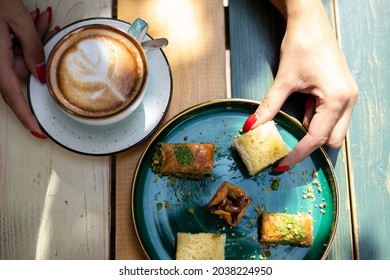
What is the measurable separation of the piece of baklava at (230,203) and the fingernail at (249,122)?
0.46 ft

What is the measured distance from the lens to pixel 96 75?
97 centimetres

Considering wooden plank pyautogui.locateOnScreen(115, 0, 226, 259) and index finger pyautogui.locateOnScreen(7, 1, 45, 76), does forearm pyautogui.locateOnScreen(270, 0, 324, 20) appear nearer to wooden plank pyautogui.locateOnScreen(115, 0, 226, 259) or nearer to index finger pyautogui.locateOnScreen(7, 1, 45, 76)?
wooden plank pyautogui.locateOnScreen(115, 0, 226, 259)

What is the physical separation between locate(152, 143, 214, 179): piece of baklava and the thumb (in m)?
0.11

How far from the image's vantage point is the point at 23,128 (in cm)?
112

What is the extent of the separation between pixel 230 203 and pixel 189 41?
419mm

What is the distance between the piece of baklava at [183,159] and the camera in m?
1.06

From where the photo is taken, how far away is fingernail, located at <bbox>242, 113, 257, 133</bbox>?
109cm

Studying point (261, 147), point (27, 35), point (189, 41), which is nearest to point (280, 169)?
point (261, 147)

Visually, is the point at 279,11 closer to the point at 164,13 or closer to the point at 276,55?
the point at 276,55

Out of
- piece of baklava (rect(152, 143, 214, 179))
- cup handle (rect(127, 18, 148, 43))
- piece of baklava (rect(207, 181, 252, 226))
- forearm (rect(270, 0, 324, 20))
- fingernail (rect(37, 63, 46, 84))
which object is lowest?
piece of baklava (rect(207, 181, 252, 226))

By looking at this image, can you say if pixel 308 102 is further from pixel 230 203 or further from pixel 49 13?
pixel 49 13

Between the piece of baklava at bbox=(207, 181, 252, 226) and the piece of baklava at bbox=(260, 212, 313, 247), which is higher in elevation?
the piece of baklava at bbox=(207, 181, 252, 226)

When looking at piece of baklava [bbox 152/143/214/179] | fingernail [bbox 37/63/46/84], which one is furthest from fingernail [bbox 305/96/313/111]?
fingernail [bbox 37/63/46/84]
